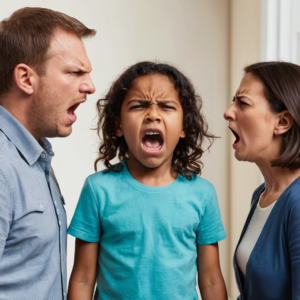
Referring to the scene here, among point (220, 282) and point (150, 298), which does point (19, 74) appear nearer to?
point (150, 298)

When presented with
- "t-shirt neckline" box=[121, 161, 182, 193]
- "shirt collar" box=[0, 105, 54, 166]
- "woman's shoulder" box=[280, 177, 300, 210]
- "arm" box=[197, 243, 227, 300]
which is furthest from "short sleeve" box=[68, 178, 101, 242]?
"woman's shoulder" box=[280, 177, 300, 210]

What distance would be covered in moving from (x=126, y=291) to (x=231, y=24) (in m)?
1.79

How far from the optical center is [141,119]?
48.9 inches

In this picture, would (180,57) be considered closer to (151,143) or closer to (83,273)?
(151,143)

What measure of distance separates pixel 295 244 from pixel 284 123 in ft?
1.25

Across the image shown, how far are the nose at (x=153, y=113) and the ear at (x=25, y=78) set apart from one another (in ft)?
1.21

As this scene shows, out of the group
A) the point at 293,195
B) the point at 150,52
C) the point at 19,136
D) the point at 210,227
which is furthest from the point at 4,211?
the point at 150,52

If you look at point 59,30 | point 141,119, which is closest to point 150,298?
point 141,119

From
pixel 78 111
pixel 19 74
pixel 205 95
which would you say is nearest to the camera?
pixel 19 74

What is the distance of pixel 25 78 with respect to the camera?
43.6 inches

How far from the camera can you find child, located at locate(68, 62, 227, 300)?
117cm

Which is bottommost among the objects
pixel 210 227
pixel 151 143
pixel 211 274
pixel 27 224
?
pixel 211 274

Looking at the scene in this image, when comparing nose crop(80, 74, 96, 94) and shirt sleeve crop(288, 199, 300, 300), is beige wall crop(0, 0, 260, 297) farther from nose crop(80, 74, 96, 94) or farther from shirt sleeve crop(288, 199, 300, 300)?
shirt sleeve crop(288, 199, 300, 300)

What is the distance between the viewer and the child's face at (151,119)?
49.0 inches
